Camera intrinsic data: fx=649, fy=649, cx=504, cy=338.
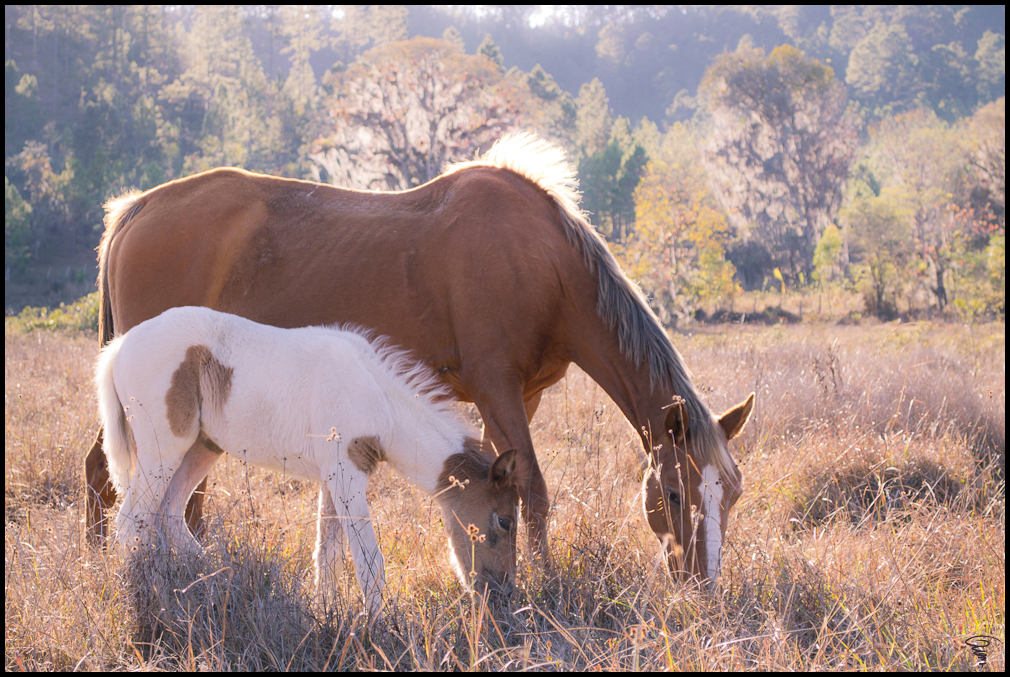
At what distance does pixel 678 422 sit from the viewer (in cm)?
301

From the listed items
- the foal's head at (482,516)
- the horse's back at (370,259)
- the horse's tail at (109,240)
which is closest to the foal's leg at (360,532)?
the foal's head at (482,516)

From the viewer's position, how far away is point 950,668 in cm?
237

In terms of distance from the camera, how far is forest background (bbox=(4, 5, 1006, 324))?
1812cm

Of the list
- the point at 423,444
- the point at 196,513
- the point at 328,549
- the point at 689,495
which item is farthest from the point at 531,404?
the point at 196,513

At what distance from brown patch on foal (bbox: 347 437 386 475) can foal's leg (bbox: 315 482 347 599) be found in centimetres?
25

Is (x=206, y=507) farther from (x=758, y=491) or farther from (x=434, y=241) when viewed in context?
(x=758, y=491)

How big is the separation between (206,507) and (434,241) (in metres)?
2.29

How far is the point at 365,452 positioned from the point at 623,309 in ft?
4.80

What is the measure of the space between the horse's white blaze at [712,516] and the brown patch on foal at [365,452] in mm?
1479

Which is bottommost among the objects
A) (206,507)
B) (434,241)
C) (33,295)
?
(33,295)

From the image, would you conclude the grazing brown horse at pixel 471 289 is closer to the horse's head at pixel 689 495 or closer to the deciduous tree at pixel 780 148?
the horse's head at pixel 689 495

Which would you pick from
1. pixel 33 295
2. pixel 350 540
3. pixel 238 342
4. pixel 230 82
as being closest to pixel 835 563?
pixel 350 540

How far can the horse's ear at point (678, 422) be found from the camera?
2.96 metres

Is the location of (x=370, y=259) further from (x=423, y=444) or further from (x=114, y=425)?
(x=114, y=425)
